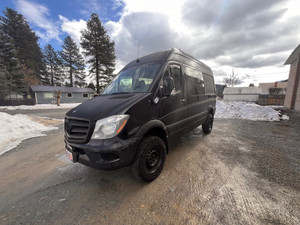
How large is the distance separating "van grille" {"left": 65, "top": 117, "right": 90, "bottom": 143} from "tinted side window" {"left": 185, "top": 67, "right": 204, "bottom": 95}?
8.23ft

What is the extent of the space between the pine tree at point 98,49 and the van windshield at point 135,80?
951 inches

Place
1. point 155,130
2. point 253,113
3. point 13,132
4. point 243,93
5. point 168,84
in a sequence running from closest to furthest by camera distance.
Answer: point 168,84
point 155,130
point 13,132
point 253,113
point 243,93

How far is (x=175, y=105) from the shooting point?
105 inches

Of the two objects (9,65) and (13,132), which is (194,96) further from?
(9,65)

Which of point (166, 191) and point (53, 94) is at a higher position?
point (53, 94)

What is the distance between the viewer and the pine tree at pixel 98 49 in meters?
23.4

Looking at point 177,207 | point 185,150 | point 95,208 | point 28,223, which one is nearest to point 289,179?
point 185,150

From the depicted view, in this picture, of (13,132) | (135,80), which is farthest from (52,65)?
(135,80)

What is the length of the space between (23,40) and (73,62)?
10.3m

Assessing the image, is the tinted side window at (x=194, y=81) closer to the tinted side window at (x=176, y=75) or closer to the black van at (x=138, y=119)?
the black van at (x=138, y=119)

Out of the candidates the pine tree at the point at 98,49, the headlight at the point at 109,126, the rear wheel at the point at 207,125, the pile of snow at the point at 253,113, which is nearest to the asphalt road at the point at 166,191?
the headlight at the point at 109,126

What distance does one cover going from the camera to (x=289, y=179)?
226 centimetres

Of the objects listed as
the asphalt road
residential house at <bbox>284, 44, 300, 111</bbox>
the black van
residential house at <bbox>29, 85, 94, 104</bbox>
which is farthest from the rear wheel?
residential house at <bbox>29, 85, 94, 104</bbox>

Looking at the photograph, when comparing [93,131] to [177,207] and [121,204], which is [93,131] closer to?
[121,204]
